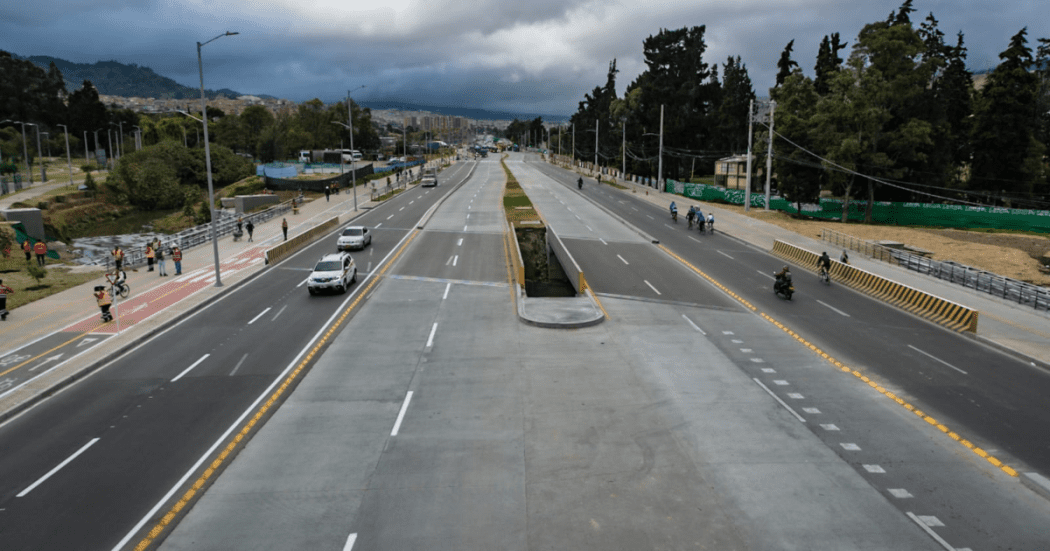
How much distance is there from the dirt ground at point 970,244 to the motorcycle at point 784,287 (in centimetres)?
1264

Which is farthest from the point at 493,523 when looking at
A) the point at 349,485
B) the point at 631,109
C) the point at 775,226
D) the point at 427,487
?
the point at 631,109

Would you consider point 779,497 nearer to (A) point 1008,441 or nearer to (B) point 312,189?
(A) point 1008,441

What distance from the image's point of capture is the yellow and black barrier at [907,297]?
2190cm

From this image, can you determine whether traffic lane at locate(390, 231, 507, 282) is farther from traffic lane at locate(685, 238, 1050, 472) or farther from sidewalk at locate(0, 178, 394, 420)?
traffic lane at locate(685, 238, 1050, 472)

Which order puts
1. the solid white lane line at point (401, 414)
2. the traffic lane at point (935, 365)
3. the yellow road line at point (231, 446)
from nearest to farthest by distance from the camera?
the yellow road line at point (231, 446) < the solid white lane line at point (401, 414) < the traffic lane at point (935, 365)

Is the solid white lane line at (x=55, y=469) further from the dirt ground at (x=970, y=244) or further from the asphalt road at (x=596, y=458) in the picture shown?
the dirt ground at (x=970, y=244)

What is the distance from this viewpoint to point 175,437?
13.1 meters

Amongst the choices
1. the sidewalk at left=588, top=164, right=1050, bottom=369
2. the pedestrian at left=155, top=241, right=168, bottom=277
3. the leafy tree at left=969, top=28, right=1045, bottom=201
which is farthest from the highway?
the leafy tree at left=969, top=28, right=1045, bottom=201

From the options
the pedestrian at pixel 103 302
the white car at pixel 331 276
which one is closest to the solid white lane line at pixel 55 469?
the pedestrian at pixel 103 302

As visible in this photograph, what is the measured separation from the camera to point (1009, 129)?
6212 cm

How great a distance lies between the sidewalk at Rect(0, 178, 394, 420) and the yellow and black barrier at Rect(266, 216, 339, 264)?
0.77 m

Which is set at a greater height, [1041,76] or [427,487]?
[1041,76]

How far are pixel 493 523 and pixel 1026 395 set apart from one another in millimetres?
14258

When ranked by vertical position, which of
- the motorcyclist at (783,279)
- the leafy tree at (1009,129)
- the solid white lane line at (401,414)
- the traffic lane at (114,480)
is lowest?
the traffic lane at (114,480)
